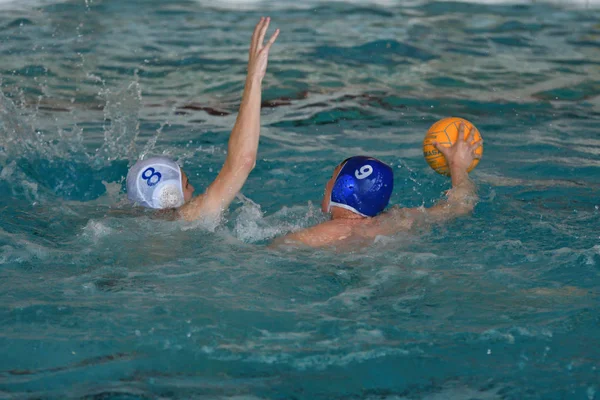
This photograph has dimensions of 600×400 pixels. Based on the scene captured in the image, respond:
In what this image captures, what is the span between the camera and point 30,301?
3473mm

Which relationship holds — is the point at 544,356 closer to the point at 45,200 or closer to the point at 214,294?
the point at 214,294

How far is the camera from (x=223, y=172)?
157 inches

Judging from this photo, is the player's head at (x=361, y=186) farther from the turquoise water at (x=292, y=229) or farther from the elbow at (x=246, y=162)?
the elbow at (x=246, y=162)

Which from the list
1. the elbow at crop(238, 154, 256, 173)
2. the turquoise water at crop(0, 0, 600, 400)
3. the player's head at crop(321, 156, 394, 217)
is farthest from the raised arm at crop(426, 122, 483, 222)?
the elbow at crop(238, 154, 256, 173)

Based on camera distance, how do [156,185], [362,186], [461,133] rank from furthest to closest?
[461,133] < [156,185] < [362,186]

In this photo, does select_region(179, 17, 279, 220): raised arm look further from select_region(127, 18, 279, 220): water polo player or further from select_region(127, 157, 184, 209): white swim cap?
select_region(127, 157, 184, 209): white swim cap

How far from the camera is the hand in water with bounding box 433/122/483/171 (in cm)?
461

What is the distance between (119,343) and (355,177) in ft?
5.35

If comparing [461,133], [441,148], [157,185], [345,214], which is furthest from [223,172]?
[461,133]

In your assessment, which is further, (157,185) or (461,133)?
(461,133)

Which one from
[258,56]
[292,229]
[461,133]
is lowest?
[292,229]

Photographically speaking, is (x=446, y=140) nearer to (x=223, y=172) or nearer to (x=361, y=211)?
(x=361, y=211)

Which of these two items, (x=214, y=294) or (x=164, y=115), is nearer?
(x=214, y=294)

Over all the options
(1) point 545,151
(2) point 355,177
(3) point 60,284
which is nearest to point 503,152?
(1) point 545,151
